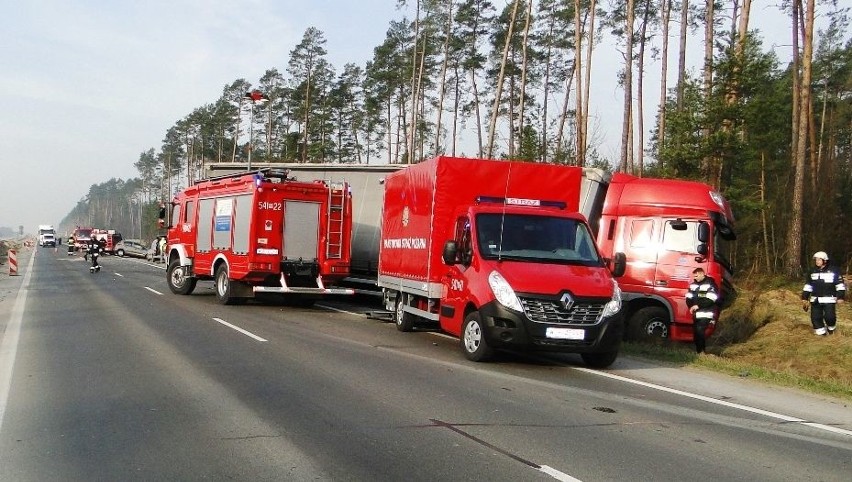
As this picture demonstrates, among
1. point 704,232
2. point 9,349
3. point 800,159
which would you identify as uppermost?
point 800,159

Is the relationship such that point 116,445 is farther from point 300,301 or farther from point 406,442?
point 300,301

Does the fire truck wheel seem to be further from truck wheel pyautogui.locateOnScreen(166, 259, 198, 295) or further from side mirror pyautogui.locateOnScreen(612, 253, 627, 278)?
side mirror pyautogui.locateOnScreen(612, 253, 627, 278)

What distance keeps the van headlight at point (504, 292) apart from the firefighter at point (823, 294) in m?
7.39

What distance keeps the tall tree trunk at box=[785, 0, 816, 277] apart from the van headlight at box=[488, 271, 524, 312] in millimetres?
15722

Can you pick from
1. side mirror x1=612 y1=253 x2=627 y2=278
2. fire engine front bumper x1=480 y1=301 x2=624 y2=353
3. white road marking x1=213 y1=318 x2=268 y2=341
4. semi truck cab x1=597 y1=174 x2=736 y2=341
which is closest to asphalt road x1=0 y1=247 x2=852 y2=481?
white road marking x1=213 y1=318 x2=268 y2=341

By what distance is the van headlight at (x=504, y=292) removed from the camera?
32.1 ft

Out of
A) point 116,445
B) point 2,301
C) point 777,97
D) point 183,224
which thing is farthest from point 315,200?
point 777,97

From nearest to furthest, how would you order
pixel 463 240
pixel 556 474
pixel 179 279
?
pixel 556 474 → pixel 463 240 → pixel 179 279

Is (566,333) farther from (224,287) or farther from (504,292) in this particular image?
(224,287)

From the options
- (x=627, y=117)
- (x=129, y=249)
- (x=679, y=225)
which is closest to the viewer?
(x=679, y=225)

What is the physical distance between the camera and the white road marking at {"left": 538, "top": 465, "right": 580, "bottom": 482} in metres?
5.26

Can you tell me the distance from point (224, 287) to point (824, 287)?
1311 centimetres

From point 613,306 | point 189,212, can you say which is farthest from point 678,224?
point 189,212

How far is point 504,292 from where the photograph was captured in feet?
32.4
